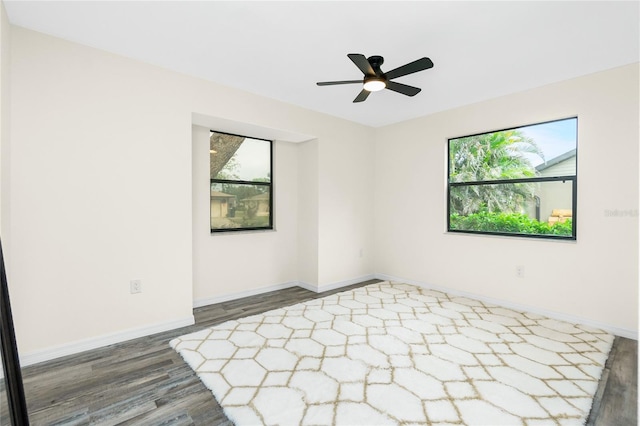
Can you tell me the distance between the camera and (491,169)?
12.8 feet

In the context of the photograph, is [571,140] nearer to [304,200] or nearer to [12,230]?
[304,200]

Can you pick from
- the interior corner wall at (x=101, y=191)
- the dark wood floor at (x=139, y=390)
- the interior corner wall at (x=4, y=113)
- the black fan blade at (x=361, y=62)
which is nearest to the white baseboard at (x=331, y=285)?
the interior corner wall at (x=101, y=191)

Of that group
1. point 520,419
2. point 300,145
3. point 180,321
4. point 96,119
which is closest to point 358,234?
point 300,145

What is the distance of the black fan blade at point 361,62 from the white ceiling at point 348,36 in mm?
279

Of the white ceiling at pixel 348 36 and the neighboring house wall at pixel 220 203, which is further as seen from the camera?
the neighboring house wall at pixel 220 203

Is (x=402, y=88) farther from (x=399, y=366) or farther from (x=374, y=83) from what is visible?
(x=399, y=366)

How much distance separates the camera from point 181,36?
245cm

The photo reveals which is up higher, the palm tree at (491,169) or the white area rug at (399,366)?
the palm tree at (491,169)

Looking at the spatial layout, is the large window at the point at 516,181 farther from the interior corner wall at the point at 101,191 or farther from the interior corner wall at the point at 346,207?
the interior corner wall at the point at 101,191

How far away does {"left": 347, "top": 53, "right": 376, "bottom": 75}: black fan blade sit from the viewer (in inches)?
83.9

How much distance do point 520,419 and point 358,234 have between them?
334cm

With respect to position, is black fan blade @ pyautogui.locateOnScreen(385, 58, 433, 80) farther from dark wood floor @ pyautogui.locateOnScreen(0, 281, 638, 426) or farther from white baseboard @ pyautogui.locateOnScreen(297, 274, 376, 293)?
white baseboard @ pyautogui.locateOnScreen(297, 274, 376, 293)

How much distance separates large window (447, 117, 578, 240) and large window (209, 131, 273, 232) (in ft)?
8.63

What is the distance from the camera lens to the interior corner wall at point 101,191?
234 centimetres
